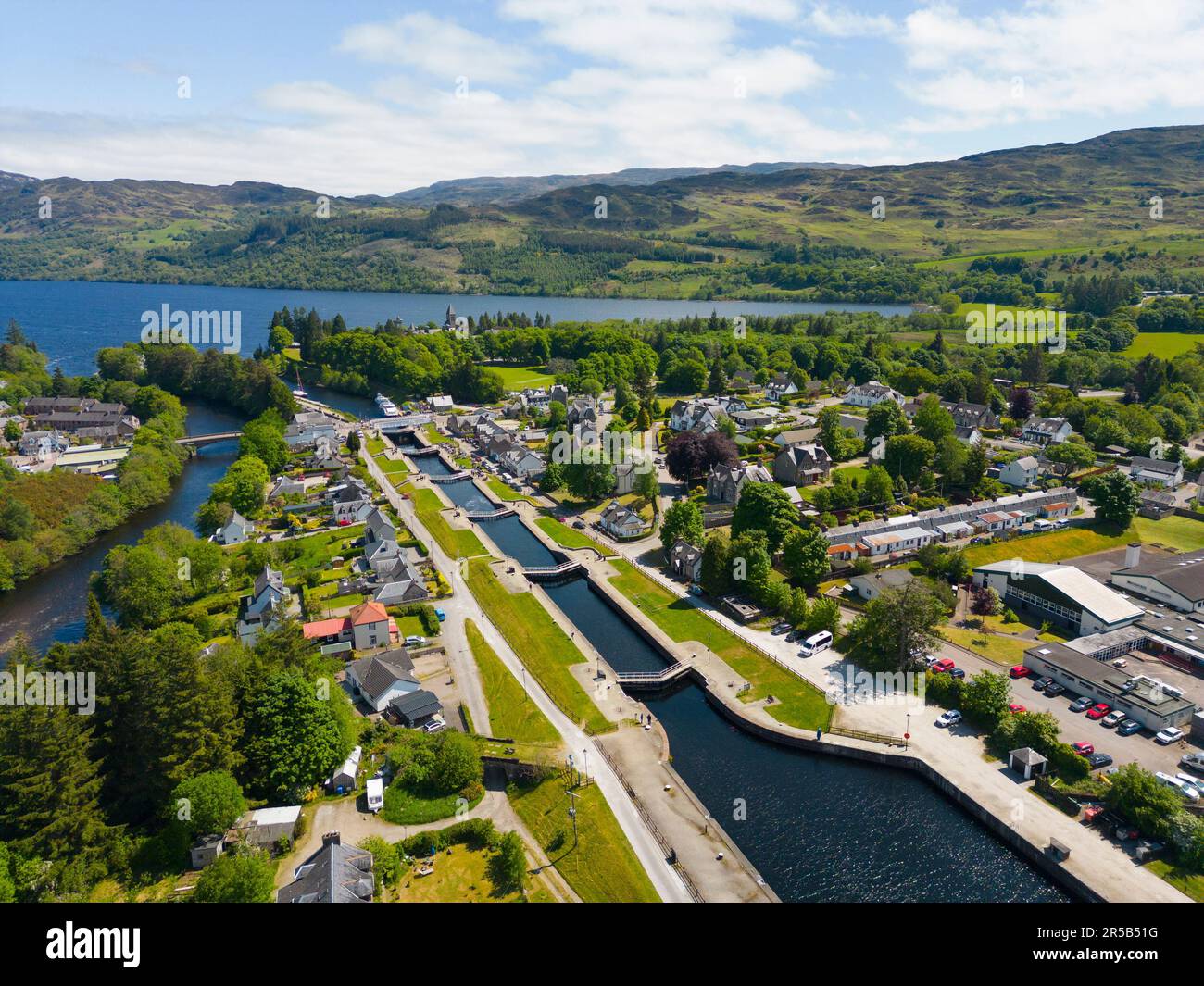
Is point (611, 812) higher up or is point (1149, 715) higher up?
point (1149, 715)

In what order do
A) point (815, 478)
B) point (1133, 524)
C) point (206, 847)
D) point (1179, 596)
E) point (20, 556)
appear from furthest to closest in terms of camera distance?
point (815, 478)
point (1133, 524)
point (20, 556)
point (1179, 596)
point (206, 847)

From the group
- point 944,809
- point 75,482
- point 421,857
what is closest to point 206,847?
point 421,857

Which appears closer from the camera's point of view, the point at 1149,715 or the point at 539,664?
the point at 1149,715

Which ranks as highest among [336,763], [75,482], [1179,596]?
[75,482]

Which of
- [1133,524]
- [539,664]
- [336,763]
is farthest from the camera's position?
[1133,524]

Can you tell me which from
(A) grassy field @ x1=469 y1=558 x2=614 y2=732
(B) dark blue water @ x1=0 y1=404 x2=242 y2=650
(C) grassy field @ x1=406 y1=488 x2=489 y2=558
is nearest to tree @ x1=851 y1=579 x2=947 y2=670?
(A) grassy field @ x1=469 y1=558 x2=614 y2=732

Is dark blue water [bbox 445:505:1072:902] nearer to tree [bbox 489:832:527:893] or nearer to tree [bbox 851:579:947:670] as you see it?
tree [bbox 851:579:947:670]

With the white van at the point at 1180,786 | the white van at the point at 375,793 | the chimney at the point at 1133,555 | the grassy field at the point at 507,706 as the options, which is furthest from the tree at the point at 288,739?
the chimney at the point at 1133,555

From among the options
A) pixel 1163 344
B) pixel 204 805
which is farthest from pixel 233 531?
pixel 1163 344
